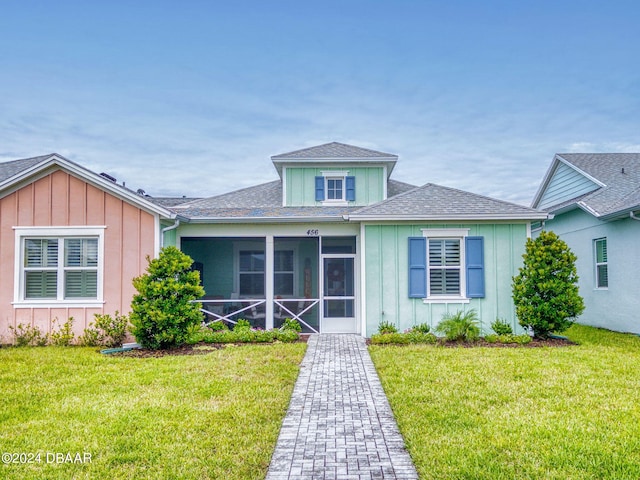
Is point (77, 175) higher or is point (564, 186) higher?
point (564, 186)

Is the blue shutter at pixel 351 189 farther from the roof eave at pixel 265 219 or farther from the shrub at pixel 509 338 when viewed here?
the shrub at pixel 509 338

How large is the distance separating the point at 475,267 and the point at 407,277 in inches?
67.5

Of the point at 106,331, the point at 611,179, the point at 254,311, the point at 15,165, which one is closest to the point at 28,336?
the point at 106,331

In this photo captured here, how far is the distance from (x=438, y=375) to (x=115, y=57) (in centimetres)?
1323

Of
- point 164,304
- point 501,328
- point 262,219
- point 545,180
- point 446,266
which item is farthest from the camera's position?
point 545,180

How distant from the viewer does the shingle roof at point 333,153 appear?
49.3 feet

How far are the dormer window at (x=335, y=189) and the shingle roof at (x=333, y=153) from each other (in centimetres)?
59

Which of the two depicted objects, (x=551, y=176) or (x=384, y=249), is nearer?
(x=384, y=249)

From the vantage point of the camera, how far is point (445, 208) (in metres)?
12.1

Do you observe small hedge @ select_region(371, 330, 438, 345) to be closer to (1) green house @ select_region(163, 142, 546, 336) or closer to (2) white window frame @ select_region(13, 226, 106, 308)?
(1) green house @ select_region(163, 142, 546, 336)

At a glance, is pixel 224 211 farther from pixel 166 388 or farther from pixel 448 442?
pixel 448 442

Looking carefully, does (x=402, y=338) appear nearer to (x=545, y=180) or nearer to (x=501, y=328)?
(x=501, y=328)

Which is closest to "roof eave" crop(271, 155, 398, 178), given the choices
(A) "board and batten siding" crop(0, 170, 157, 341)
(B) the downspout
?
(B) the downspout

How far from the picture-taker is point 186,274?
10.6 meters
